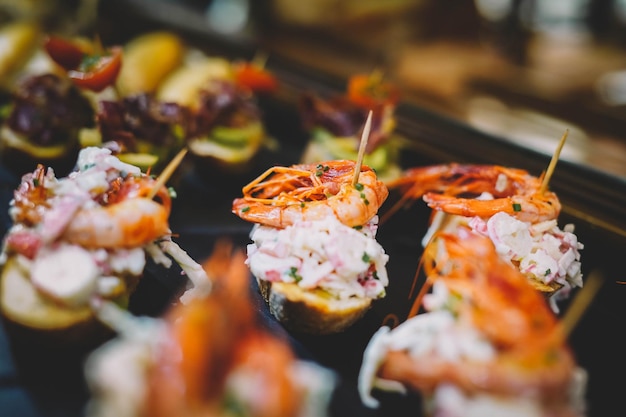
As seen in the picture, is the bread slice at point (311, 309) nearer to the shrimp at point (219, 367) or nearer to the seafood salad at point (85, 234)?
the seafood salad at point (85, 234)

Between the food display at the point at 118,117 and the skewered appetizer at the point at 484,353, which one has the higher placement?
the skewered appetizer at the point at 484,353

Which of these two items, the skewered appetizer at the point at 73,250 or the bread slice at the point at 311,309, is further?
the bread slice at the point at 311,309

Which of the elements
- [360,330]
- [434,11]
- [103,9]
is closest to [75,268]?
[360,330]

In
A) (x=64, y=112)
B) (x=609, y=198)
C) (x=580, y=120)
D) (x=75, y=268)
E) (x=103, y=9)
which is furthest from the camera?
(x=103, y=9)

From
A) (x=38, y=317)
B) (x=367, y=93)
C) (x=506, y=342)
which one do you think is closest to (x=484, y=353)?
(x=506, y=342)

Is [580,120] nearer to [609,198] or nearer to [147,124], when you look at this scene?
[609,198]

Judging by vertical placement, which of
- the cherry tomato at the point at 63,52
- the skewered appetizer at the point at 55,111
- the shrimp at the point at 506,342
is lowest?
the skewered appetizer at the point at 55,111

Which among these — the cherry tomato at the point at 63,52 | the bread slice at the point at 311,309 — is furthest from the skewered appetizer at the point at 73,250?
the cherry tomato at the point at 63,52
